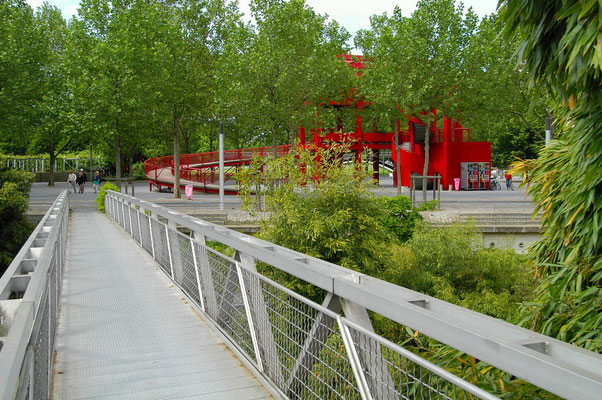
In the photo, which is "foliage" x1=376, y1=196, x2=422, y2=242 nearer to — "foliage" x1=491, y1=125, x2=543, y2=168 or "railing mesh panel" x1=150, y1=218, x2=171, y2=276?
"railing mesh panel" x1=150, y1=218, x2=171, y2=276

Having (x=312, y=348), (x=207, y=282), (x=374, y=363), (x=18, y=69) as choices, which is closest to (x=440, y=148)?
(x=18, y=69)

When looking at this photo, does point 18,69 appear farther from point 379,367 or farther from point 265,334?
point 379,367

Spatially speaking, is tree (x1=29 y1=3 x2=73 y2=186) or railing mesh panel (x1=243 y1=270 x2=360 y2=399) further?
tree (x1=29 y1=3 x2=73 y2=186)

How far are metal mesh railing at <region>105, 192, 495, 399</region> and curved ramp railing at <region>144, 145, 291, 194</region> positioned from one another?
3301 cm

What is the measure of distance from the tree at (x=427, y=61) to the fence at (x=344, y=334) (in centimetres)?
2984

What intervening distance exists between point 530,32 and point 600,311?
1.99 meters

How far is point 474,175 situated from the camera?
4269 centimetres

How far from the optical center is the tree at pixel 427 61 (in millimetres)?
34375

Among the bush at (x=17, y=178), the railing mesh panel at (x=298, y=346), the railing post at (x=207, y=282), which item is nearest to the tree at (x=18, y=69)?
the bush at (x=17, y=178)

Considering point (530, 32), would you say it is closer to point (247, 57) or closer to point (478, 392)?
point (478, 392)

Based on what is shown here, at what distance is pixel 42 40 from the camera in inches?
1383

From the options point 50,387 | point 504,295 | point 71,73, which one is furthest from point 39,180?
point 50,387

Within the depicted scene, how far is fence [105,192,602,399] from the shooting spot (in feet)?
5.84

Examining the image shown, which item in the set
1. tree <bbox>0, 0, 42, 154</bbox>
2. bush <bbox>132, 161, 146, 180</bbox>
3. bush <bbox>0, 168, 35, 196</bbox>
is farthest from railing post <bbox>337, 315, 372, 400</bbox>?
bush <bbox>132, 161, 146, 180</bbox>
